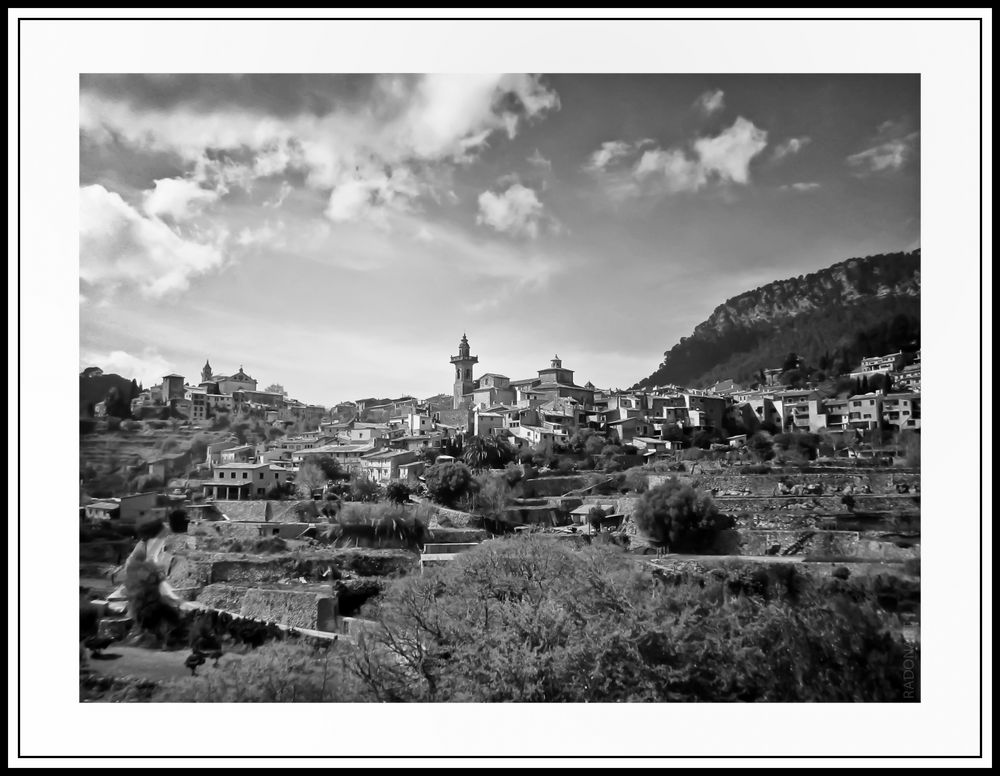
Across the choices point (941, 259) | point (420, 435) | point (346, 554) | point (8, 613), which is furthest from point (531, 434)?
point (8, 613)

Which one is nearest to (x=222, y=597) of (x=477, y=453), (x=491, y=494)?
(x=491, y=494)

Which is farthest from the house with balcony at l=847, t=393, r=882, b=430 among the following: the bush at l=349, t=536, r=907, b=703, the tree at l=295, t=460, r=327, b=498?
the tree at l=295, t=460, r=327, b=498

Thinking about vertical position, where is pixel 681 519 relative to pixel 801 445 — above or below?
below

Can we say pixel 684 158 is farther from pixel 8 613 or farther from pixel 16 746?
pixel 16 746

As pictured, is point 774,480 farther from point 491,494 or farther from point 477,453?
Result: point 477,453

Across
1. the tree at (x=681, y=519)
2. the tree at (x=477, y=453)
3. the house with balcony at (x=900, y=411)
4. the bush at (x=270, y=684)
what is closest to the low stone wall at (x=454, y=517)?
the tree at (x=477, y=453)

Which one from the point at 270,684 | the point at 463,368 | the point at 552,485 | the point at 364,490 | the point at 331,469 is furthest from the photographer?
the point at 331,469
